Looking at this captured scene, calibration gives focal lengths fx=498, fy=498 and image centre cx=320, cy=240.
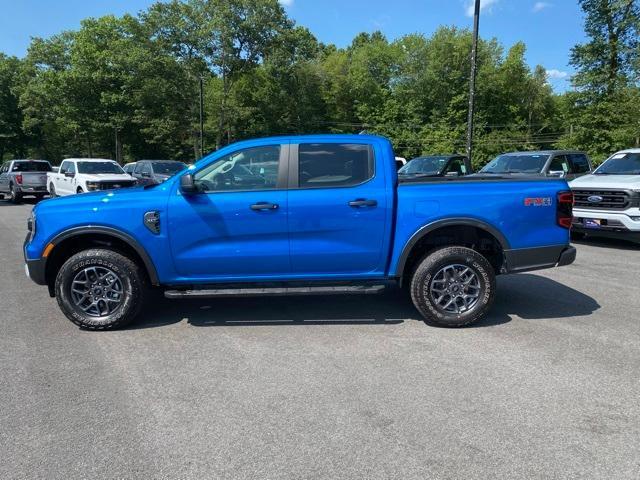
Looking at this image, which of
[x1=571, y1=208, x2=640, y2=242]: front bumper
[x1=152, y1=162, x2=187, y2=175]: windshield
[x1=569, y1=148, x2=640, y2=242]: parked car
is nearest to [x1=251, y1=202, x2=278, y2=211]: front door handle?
[x1=571, y1=208, x2=640, y2=242]: front bumper

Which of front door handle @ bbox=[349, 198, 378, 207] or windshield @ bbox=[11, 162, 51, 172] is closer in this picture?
front door handle @ bbox=[349, 198, 378, 207]

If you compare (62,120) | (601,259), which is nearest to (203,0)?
(62,120)

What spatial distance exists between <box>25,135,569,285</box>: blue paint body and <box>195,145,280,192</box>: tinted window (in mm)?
83

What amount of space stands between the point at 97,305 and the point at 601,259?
8129 mm

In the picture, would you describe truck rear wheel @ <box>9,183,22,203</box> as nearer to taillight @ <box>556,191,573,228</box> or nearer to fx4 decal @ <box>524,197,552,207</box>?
fx4 decal @ <box>524,197,552,207</box>

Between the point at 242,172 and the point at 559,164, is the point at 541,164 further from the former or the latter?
the point at 242,172

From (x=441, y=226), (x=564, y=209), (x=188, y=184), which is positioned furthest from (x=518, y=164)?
(x=188, y=184)

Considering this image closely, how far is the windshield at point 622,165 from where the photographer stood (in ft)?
34.8

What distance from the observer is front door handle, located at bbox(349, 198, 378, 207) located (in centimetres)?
490

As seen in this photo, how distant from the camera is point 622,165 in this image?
35.9 feet

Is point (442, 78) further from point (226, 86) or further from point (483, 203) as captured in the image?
point (483, 203)

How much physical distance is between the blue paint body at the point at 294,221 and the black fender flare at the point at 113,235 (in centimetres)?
4

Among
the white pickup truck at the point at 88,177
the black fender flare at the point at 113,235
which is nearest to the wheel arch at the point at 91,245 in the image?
the black fender flare at the point at 113,235

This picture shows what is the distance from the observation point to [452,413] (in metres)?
3.33
